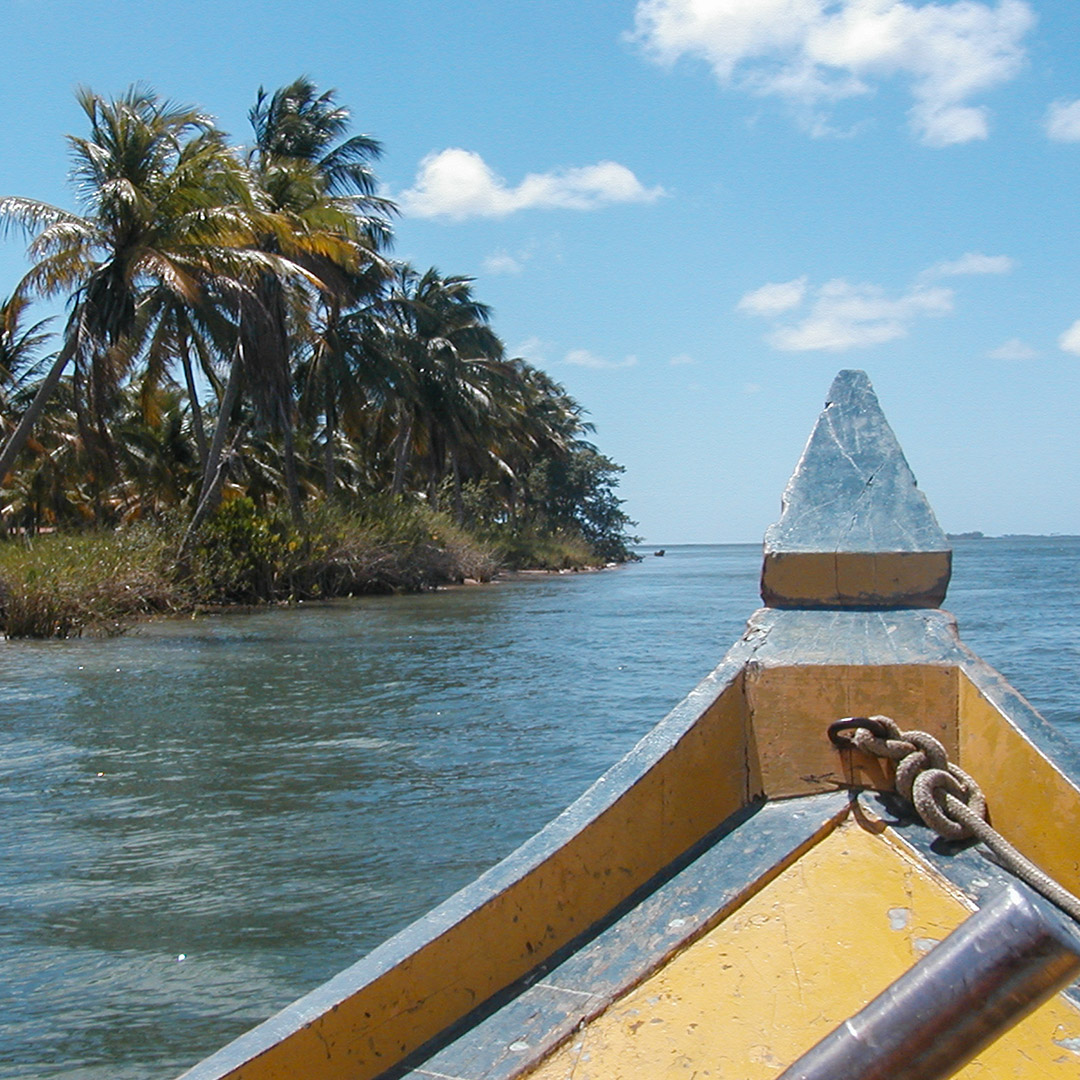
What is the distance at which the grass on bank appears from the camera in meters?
14.8

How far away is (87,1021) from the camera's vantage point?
3.44 m

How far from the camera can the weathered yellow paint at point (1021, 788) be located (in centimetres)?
224

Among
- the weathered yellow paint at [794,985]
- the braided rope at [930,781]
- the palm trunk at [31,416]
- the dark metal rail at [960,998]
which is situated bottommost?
the weathered yellow paint at [794,985]

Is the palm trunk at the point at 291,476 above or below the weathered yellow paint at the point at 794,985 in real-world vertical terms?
above

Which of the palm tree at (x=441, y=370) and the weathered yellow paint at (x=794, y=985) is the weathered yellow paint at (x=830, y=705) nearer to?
the weathered yellow paint at (x=794, y=985)

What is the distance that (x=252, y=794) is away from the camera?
6293 mm

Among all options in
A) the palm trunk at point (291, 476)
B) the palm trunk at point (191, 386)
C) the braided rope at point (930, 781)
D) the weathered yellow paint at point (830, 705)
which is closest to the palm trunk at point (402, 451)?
the palm trunk at point (291, 476)

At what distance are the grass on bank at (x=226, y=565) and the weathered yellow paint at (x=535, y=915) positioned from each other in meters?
13.5

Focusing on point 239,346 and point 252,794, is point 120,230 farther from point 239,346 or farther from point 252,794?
point 252,794

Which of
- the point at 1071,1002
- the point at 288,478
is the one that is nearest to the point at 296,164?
the point at 288,478

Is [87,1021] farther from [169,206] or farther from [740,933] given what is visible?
[169,206]

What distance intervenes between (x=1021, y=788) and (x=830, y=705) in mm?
456

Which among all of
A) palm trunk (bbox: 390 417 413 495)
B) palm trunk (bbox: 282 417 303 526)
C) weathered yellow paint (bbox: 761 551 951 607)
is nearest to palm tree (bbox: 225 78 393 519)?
palm trunk (bbox: 282 417 303 526)

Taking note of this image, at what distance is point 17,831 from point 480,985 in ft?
13.7
